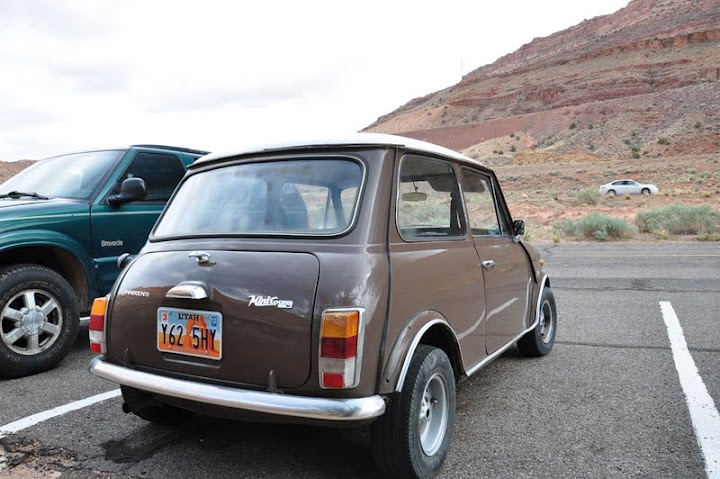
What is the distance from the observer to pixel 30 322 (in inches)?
185

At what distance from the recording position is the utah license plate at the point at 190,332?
2.80m

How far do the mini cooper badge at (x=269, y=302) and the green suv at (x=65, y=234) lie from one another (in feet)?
9.59

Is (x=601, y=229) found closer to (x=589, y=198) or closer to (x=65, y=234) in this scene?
(x=589, y=198)

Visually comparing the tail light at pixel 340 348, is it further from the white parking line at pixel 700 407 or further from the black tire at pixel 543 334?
the black tire at pixel 543 334

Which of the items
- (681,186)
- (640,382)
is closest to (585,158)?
(681,186)

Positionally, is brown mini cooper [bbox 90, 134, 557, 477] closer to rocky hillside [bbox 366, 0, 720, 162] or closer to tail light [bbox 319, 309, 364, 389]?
tail light [bbox 319, 309, 364, 389]

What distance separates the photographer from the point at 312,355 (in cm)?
260

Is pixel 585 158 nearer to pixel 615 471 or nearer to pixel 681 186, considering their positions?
pixel 681 186

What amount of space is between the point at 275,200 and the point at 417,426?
4.68 ft

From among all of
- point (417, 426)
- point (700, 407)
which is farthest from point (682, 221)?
point (417, 426)

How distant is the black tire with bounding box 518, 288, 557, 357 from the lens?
16.8 ft

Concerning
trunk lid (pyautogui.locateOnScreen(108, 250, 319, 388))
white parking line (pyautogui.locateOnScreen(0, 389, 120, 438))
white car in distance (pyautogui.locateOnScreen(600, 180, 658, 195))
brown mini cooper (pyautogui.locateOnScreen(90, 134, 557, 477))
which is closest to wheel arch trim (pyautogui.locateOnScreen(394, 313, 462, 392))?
brown mini cooper (pyautogui.locateOnScreen(90, 134, 557, 477))

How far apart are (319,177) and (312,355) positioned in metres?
1.04

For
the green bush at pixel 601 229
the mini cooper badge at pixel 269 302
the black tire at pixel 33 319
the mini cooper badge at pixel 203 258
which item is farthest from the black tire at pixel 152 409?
the green bush at pixel 601 229
